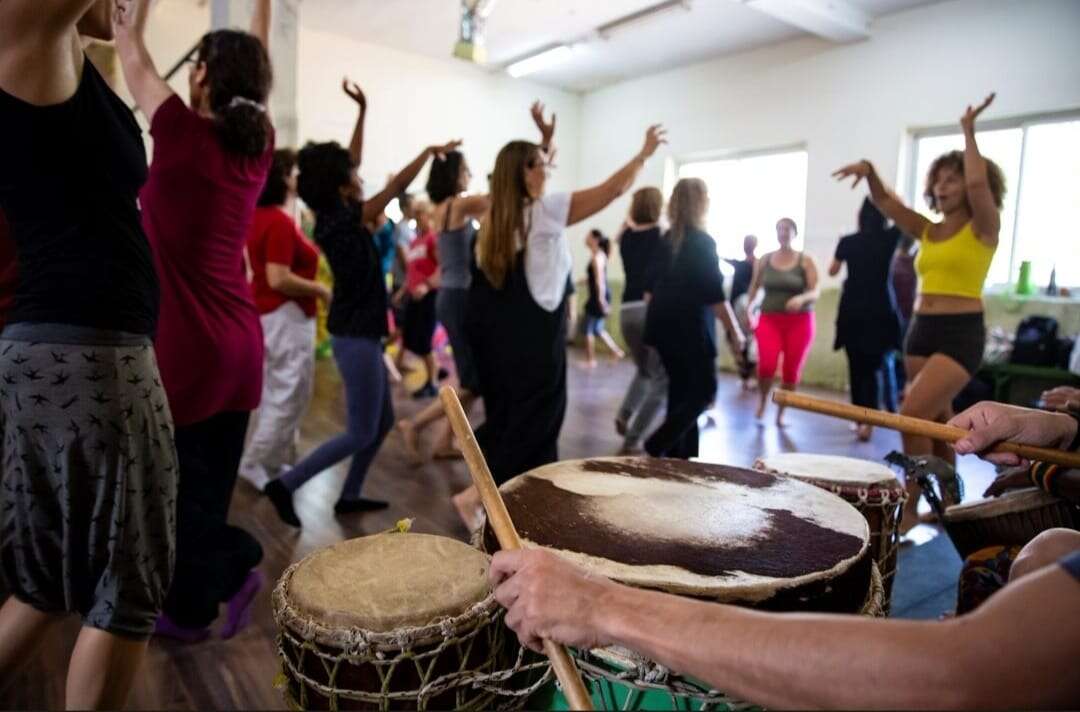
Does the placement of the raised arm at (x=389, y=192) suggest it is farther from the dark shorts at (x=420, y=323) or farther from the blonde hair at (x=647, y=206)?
the dark shorts at (x=420, y=323)

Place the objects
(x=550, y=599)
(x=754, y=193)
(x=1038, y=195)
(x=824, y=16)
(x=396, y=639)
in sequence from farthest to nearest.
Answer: (x=754, y=193) → (x=824, y=16) → (x=1038, y=195) → (x=396, y=639) → (x=550, y=599)

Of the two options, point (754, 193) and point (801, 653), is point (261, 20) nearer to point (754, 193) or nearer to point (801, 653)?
point (801, 653)

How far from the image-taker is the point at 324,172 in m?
2.75

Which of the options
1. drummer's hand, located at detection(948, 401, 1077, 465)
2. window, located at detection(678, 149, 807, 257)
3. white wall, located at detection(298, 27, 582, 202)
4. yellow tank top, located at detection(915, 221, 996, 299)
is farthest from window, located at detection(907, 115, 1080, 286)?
drummer's hand, located at detection(948, 401, 1077, 465)

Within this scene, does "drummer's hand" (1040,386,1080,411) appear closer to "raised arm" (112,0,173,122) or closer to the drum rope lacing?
the drum rope lacing

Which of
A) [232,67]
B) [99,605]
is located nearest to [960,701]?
[99,605]

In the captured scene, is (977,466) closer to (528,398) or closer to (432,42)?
(528,398)

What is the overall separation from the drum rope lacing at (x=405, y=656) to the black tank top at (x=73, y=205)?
60 centimetres

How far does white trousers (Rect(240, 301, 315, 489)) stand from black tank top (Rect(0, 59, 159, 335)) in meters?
1.75

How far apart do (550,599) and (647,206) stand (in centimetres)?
347

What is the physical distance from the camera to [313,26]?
8.15m

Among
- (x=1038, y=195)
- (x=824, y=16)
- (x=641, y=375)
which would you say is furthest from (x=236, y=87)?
(x=1038, y=195)

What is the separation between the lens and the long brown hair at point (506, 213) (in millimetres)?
2496

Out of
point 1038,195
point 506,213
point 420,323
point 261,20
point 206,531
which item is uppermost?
point 1038,195
